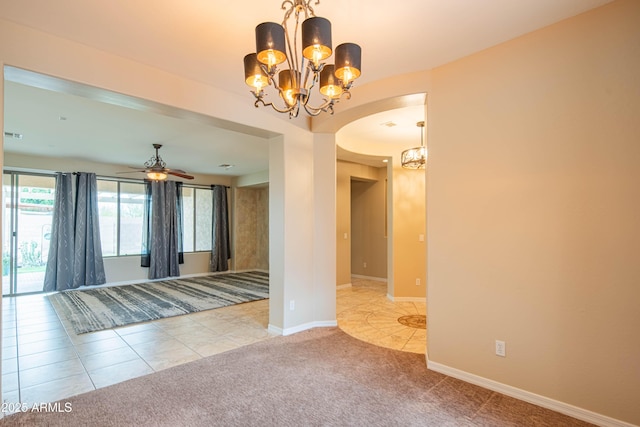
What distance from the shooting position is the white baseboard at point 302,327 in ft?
13.0

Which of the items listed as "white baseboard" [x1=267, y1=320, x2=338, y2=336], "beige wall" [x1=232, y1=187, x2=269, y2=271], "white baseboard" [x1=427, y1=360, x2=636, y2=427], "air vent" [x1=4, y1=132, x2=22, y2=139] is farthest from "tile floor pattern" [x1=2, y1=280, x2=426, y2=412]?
"beige wall" [x1=232, y1=187, x2=269, y2=271]

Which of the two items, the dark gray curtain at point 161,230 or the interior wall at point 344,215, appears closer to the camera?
the interior wall at point 344,215

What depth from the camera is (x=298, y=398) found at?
2.51m

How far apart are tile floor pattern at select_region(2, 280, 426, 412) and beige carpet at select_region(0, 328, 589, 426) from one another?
0.99 ft

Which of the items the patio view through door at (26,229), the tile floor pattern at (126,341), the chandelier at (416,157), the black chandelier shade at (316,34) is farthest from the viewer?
the patio view through door at (26,229)

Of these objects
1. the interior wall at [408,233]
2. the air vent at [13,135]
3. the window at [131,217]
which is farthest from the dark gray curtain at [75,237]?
the interior wall at [408,233]

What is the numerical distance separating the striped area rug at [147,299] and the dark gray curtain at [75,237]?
37 cm

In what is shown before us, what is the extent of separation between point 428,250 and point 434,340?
2.78 ft

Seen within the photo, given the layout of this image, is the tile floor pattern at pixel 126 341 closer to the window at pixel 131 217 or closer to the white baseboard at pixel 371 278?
the white baseboard at pixel 371 278

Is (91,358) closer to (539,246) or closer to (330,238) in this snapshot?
(330,238)

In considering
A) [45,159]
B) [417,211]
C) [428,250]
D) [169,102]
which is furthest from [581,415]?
[45,159]

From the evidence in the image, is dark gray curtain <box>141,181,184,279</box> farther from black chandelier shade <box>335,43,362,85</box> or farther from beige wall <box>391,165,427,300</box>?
black chandelier shade <box>335,43,362,85</box>

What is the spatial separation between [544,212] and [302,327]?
2941 millimetres

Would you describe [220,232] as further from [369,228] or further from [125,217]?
[369,228]
